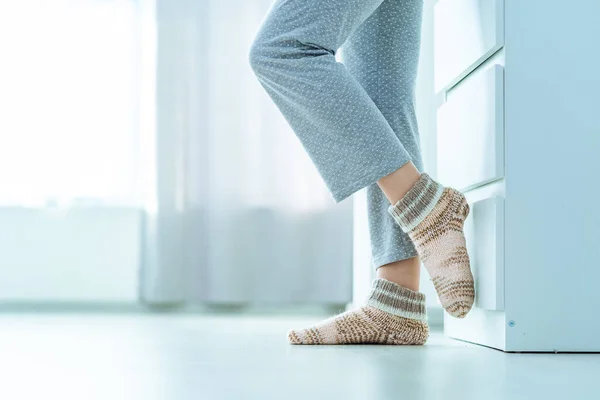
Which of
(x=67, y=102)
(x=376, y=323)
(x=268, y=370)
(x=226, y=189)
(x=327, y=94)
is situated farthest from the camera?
(x=67, y=102)

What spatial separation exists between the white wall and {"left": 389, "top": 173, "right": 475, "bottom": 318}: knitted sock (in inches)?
64.4

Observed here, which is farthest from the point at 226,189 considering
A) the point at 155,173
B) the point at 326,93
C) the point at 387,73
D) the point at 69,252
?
the point at 326,93

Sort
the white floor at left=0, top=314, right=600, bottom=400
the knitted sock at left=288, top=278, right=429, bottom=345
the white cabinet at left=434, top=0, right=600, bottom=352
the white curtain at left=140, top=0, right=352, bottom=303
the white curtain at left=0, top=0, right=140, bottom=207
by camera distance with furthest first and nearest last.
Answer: the white curtain at left=0, top=0, right=140, bottom=207, the white curtain at left=140, top=0, right=352, bottom=303, the knitted sock at left=288, top=278, right=429, bottom=345, the white cabinet at left=434, top=0, right=600, bottom=352, the white floor at left=0, top=314, right=600, bottom=400

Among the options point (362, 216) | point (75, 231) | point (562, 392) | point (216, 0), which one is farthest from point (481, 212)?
point (75, 231)

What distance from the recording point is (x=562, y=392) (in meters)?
0.77

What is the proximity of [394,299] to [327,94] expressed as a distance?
1.19 feet

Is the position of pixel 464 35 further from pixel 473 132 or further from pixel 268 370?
pixel 268 370

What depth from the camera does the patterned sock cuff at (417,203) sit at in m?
1.19

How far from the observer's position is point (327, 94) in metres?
1.17

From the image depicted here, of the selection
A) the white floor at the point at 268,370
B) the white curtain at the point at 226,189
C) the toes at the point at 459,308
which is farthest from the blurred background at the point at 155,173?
the toes at the point at 459,308

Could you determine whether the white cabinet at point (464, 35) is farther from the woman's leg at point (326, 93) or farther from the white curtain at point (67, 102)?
the white curtain at point (67, 102)

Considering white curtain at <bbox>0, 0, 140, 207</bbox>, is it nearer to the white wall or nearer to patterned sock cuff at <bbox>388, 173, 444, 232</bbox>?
the white wall

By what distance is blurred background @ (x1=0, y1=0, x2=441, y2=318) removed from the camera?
246cm

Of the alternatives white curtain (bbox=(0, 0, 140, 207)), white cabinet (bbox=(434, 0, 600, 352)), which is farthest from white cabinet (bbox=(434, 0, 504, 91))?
white curtain (bbox=(0, 0, 140, 207))
